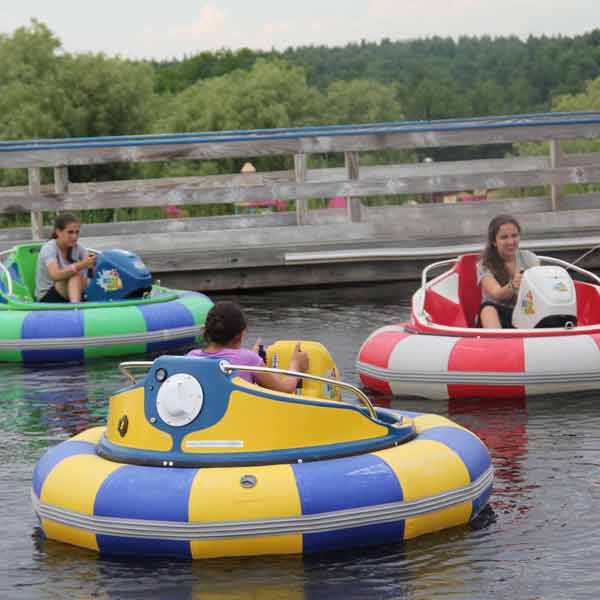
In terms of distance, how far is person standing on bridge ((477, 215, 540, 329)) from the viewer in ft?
33.4

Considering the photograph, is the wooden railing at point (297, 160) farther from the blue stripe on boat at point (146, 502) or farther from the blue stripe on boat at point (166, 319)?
the blue stripe on boat at point (146, 502)

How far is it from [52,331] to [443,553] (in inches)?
245

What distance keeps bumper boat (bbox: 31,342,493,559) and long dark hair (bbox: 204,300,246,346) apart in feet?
1.19

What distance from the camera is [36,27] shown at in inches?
2018

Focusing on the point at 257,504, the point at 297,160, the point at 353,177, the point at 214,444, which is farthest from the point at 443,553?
the point at 297,160

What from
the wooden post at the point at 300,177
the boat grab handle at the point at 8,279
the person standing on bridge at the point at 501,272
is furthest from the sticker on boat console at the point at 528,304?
the wooden post at the point at 300,177

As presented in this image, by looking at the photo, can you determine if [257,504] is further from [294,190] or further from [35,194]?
[35,194]

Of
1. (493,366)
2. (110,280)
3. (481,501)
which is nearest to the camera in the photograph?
(481,501)

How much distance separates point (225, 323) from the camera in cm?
685

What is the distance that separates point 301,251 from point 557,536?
9.73m

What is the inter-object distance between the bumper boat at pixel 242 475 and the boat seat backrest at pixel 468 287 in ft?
13.3

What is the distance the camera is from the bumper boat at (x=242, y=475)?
605cm

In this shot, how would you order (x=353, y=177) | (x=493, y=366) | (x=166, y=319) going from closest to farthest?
(x=493, y=366) → (x=166, y=319) → (x=353, y=177)

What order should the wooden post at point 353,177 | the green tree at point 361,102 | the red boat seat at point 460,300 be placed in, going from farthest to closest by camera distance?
the green tree at point 361,102 < the wooden post at point 353,177 < the red boat seat at point 460,300
